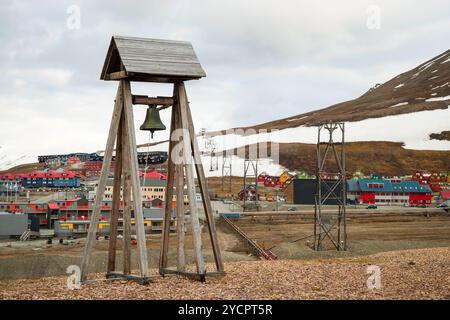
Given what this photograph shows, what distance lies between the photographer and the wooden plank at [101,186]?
1705 centimetres

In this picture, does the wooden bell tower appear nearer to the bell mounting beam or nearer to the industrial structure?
the bell mounting beam

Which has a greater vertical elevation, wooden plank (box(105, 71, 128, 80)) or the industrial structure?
wooden plank (box(105, 71, 128, 80))

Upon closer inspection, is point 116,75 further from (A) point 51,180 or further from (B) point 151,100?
(A) point 51,180

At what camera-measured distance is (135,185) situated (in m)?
16.8

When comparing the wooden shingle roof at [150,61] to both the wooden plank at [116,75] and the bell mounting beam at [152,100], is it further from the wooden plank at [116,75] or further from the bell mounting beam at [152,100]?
the bell mounting beam at [152,100]

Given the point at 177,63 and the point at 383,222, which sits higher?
the point at 177,63

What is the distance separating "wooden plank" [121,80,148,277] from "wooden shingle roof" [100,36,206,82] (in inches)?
25.4

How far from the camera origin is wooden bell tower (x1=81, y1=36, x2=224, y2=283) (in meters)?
17.1

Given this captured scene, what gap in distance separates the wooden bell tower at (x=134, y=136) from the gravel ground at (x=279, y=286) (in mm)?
908

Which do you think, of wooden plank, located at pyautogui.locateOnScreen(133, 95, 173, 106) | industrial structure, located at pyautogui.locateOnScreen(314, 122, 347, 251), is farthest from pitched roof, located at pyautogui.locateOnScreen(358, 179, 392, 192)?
wooden plank, located at pyautogui.locateOnScreen(133, 95, 173, 106)
